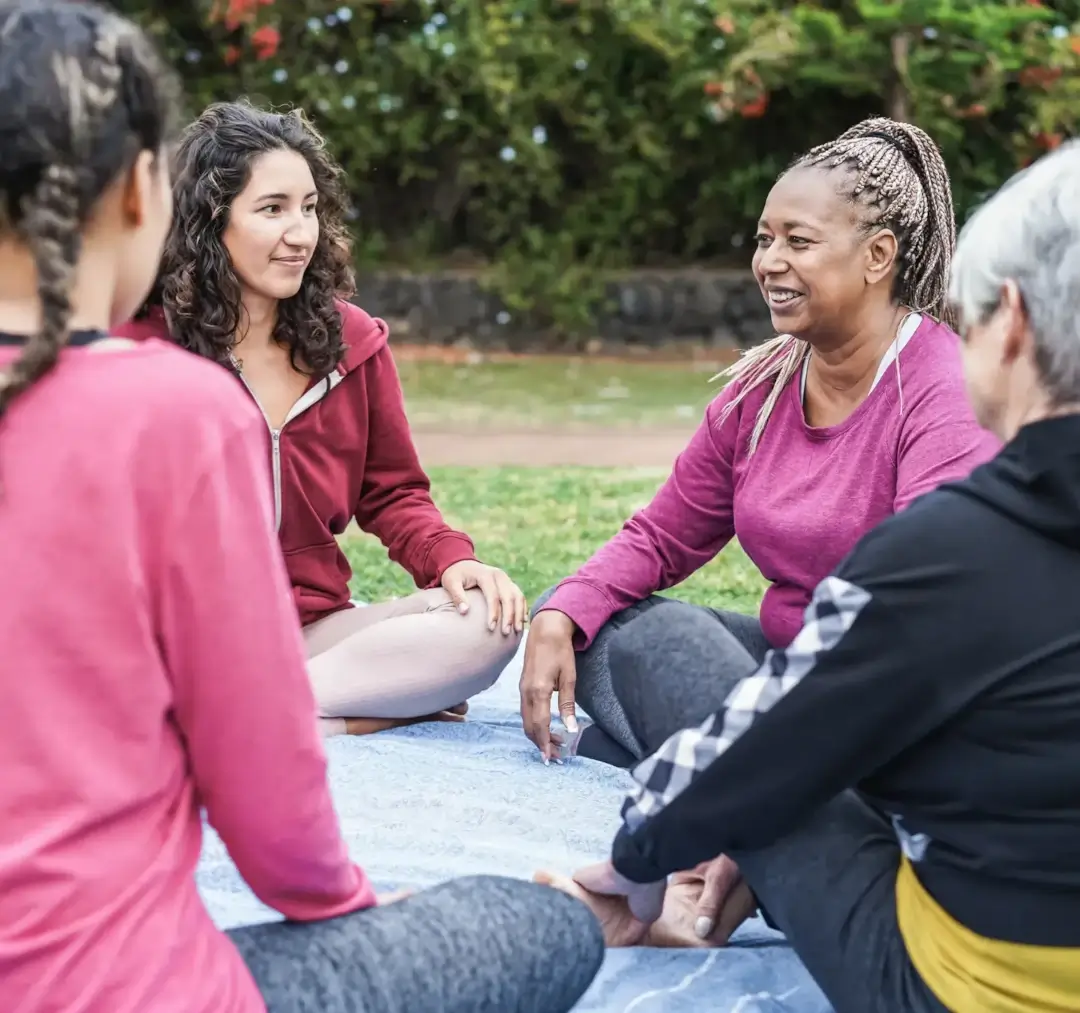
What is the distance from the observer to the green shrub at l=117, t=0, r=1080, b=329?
35.8ft

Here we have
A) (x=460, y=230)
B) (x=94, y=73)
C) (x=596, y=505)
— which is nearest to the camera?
(x=94, y=73)

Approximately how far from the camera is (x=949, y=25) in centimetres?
1074

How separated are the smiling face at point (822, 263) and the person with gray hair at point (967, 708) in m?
1.16

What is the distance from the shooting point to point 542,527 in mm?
6137

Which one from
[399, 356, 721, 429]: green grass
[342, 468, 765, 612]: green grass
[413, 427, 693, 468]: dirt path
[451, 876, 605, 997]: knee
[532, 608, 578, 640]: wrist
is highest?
[451, 876, 605, 997]: knee

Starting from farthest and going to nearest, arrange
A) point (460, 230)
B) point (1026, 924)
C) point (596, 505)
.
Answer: point (460, 230)
point (596, 505)
point (1026, 924)

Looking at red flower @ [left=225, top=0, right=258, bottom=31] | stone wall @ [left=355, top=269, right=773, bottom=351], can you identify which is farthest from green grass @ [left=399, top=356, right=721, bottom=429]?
red flower @ [left=225, top=0, right=258, bottom=31]

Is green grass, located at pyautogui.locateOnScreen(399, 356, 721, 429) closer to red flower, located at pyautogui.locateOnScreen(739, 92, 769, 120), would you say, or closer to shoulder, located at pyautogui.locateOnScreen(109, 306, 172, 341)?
red flower, located at pyautogui.locateOnScreen(739, 92, 769, 120)

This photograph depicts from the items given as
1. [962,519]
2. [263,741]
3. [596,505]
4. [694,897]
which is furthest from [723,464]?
[596,505]

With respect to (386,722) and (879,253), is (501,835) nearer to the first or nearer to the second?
(386,722)

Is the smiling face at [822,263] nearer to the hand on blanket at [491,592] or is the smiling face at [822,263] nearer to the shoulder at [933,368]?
the shoulder at [933,368]

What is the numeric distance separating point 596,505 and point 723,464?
340 cm

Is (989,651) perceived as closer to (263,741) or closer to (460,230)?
(263,741)

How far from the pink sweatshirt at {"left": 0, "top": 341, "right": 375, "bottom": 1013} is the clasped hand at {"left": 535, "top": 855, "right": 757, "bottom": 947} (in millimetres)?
815
